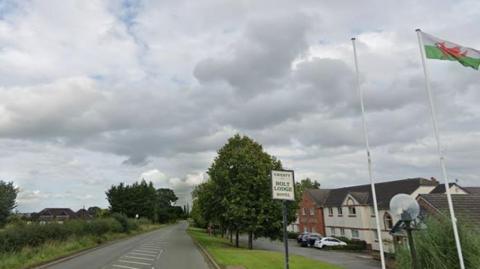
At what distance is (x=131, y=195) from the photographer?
9500 centimetres

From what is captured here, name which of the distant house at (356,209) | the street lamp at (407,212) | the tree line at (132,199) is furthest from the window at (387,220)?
the tree line at (132,199)

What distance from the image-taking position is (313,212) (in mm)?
63688

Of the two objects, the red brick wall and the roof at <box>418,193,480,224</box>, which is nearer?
the roof at <box>418,193,480,224</box>

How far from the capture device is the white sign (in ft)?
37.6

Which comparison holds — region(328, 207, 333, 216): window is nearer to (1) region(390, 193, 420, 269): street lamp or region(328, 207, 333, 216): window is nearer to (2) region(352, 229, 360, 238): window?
(2) region(352, 229, 360, 238): window

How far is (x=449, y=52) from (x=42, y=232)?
2625cm

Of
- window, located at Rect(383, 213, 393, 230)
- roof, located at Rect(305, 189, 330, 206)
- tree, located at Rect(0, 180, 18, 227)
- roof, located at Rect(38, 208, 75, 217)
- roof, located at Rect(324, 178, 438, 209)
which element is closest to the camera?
tree, located at Rect(0, 180, 18, 227)

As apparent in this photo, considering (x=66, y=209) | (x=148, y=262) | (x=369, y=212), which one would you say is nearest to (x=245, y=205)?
(x=148, y=262)

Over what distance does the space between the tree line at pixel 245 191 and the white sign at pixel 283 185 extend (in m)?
16.3

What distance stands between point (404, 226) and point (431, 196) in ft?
84.7

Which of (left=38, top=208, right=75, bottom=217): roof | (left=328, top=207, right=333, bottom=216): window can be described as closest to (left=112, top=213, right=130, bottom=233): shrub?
(left=328, top=207, right=333, bottom=216): window

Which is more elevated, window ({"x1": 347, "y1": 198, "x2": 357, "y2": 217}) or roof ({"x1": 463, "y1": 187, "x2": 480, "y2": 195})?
roof ({"x1": 463, "y1": 187, "x2": 480, "y2": 195})

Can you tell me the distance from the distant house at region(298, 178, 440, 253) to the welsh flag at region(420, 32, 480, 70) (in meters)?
31.0

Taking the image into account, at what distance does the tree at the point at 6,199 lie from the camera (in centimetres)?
3397
